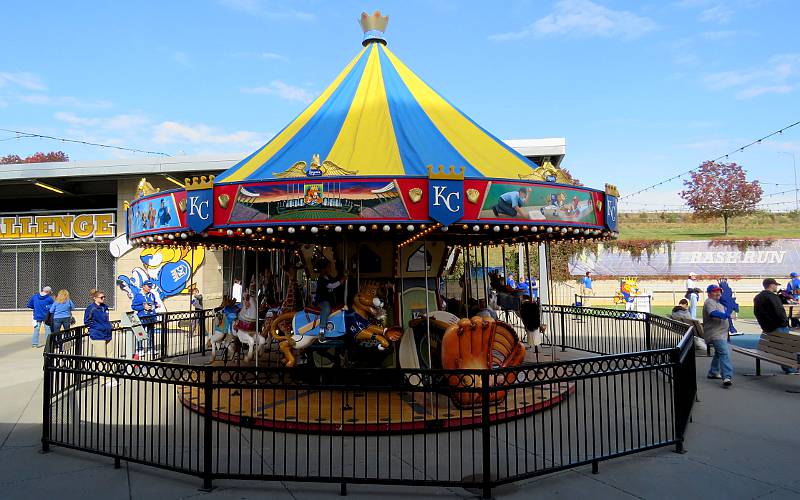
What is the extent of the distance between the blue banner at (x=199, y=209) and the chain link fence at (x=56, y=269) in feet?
44.8

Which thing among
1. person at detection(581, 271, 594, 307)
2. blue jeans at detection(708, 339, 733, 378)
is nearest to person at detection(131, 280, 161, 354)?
blue jeans at detection(708, 339, 733, 378)

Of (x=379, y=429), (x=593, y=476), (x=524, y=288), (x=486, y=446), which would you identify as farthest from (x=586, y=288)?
(x=486, y=446)

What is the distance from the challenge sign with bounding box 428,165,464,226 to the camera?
6.47 metres

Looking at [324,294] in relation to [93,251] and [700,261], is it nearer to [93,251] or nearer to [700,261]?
[93,251]

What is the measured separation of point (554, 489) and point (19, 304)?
20.9m

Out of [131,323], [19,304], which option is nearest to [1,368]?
[131,323]

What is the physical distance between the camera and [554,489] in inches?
190

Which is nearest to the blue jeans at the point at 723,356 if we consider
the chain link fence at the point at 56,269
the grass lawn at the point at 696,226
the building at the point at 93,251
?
the building at the point at 93,251

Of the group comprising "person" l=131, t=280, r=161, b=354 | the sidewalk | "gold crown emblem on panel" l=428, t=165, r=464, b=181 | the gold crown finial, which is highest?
the gold crown finial

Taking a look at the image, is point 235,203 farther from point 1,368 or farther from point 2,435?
point 1,368

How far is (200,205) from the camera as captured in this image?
23.5 feet

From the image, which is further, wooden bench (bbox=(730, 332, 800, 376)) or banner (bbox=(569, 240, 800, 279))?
banner (bbox=(569, 240, 800, 279))

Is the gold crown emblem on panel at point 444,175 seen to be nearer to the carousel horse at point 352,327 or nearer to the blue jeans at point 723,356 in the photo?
the carousel horse at point 352,327

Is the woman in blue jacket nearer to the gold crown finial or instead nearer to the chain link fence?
the gold crown finial
